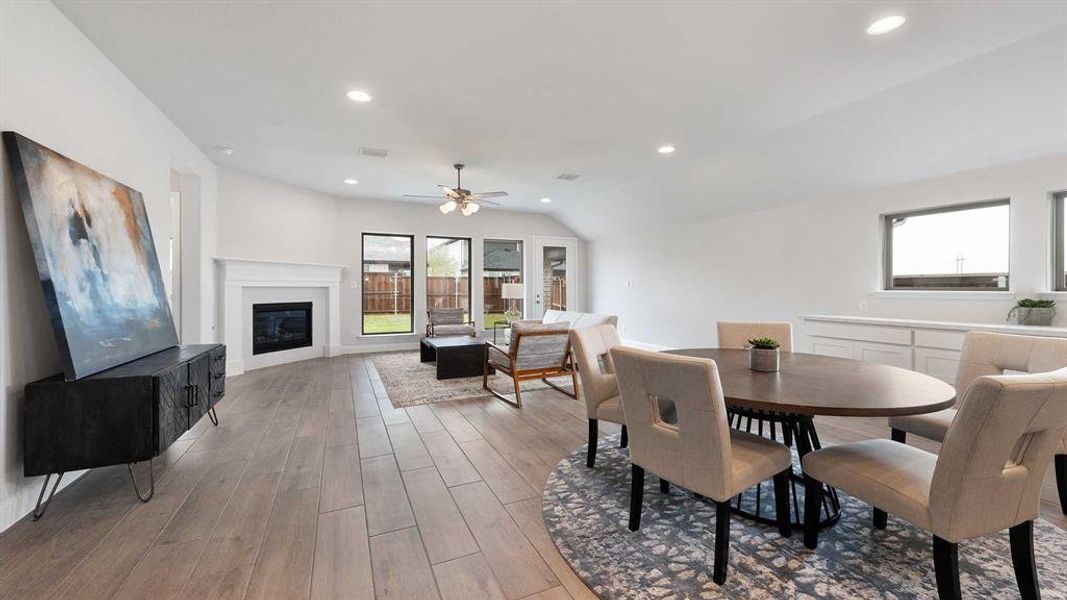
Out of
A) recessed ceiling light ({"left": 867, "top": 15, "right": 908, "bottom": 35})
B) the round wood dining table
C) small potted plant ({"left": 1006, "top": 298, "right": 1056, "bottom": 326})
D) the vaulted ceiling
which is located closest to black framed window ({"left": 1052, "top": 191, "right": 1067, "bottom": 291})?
small potted plant ({"left": 1006, "top": 298, "right": 1056, "bottom": 326})

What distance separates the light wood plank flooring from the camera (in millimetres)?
1648

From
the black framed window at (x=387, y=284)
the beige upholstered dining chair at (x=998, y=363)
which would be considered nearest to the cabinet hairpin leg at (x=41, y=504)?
the beige upholstered dining chair at (x=998, y=363)

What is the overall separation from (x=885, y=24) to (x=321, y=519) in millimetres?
4083

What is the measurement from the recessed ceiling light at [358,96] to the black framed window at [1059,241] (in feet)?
18.4

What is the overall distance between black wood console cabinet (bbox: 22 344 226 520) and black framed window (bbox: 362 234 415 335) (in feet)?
17.2

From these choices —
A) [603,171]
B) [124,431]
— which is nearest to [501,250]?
[603,171]

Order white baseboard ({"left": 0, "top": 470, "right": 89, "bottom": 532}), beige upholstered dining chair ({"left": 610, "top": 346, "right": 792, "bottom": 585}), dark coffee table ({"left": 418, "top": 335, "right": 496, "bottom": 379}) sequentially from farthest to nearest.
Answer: dark coffee table ({"left": 418, "top": 335, "right": 496, "bottom": 379}) < white baseboard ({"left": 0, "top": 470, "right": 89, "bottom": 532}) < beige upholstered dining chair ({"left": 610, "top": 346, "right": 792, "bottom": 585})

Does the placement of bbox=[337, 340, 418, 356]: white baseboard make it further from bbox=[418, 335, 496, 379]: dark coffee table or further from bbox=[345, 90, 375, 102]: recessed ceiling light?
bbox=[345, 90, 375, 102]: recessed ceiling light

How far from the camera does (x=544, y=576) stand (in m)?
1.69

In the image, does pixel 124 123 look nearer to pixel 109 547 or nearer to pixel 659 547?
pixel 109 547

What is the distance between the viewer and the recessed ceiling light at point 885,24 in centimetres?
237

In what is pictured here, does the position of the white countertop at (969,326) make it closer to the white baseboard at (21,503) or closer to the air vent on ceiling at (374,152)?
the air vent on ceiling at (374,152)

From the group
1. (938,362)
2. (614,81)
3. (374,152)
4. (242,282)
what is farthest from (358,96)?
(938,362)

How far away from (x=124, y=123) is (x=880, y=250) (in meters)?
6.91
